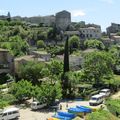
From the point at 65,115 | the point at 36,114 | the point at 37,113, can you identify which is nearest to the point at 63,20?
the point at 37,113

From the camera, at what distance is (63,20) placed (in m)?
128

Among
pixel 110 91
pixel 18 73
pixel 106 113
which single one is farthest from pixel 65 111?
pixel 18 73

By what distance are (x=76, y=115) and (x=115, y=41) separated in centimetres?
8688

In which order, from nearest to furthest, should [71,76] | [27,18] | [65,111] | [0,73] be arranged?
[65,111]
[71,76]
[0,73]
[27,18]

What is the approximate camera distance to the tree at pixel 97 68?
175 feet

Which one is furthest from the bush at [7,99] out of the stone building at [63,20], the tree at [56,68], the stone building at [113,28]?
Result: the stone building at [113,28]

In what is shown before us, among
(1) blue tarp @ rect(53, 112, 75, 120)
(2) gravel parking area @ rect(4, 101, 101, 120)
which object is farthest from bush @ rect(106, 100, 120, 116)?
(1) blue tarp @ rect(53, 112, 75, 120)

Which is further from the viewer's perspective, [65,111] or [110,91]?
[110,91]

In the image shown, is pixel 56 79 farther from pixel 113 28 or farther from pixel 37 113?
pixel 113 28

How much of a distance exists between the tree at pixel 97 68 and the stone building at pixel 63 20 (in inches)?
2782

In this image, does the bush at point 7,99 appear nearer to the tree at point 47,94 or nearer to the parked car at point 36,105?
the tree at point 47,94

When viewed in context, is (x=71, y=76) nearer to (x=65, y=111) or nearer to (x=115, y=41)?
(x=65, y=111)

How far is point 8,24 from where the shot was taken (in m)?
120

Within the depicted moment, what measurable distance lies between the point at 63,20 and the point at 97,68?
75957mm
